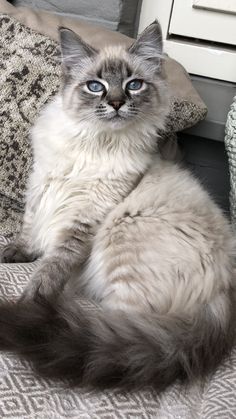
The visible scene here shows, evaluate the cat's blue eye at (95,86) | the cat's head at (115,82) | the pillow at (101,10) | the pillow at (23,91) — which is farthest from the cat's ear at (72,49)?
the pillow at (101,10)

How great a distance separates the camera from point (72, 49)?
1460 millimetres

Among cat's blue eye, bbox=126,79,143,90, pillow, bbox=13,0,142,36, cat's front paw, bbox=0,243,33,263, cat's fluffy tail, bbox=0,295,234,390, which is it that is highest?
pillow, bbox=13,0,142,36

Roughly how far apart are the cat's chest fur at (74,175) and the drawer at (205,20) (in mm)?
827

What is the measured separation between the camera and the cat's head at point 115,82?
1.38 meters

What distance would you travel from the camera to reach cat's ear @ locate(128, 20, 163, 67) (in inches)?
57.9

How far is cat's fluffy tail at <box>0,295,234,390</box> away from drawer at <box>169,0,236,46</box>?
141 cm

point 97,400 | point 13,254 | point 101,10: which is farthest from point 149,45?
point 97,400

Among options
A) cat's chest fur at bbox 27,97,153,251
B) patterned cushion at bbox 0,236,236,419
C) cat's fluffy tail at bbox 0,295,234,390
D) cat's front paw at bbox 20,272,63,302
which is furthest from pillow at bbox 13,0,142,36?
patterned cushion at bbox 0,236,236,419

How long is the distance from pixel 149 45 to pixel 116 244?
0.67 m

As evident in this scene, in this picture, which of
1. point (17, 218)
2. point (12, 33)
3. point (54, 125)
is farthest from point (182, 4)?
point (17, 218)

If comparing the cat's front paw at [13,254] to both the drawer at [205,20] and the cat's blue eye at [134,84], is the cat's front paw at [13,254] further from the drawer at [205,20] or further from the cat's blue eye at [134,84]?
the drawer at [205,20]

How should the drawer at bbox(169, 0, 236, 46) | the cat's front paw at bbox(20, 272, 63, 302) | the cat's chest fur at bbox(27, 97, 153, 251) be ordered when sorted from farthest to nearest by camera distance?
the drawer at bbox(169, 0, 236, 46), the cat's chest fur at bbox(27, 97, 153, 251), the cat's front paw at bbox(20, 272, 63, 302)

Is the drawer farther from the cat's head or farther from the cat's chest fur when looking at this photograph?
the cat's chest fur

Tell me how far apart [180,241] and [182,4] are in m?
1.26
